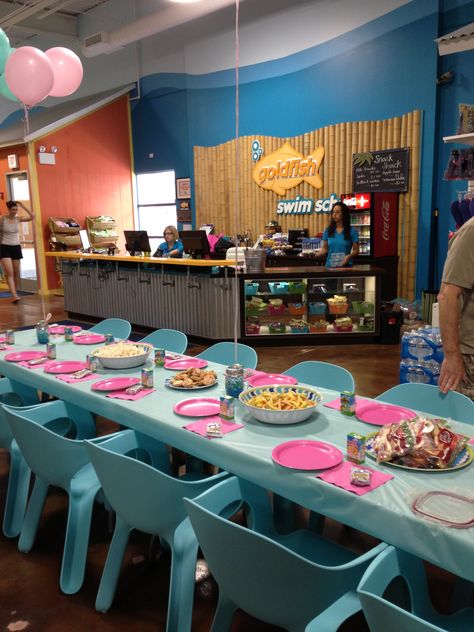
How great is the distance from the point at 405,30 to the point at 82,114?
6761mm

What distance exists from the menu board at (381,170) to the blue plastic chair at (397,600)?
7.12m

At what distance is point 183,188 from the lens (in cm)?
1160

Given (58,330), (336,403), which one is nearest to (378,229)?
(58,330)

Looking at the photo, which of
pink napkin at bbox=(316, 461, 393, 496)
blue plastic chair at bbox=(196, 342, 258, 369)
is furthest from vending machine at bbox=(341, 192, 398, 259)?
pink napkin at bbox=(316, 461, 393, 496)

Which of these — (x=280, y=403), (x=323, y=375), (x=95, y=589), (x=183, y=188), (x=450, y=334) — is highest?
(x=183, y=188)

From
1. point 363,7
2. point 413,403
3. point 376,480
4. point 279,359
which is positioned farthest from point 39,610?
point 363,7

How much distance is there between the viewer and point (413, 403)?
108 inches

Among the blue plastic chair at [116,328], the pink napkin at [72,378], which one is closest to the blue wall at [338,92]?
the blue plastic chair at [116,328]

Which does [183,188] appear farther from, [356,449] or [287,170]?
[356,449]

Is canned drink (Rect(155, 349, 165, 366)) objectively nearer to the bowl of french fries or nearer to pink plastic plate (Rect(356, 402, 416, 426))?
the bowl of french fries

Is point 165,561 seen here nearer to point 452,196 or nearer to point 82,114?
point 452,196

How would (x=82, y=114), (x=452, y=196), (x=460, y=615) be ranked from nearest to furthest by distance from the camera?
(x=460, y=615), (x=452, y=196), (x=82, y=114)

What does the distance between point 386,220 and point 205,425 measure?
6478mm

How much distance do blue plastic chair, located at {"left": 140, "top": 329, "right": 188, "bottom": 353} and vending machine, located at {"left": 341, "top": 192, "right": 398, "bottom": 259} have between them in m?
4.66
